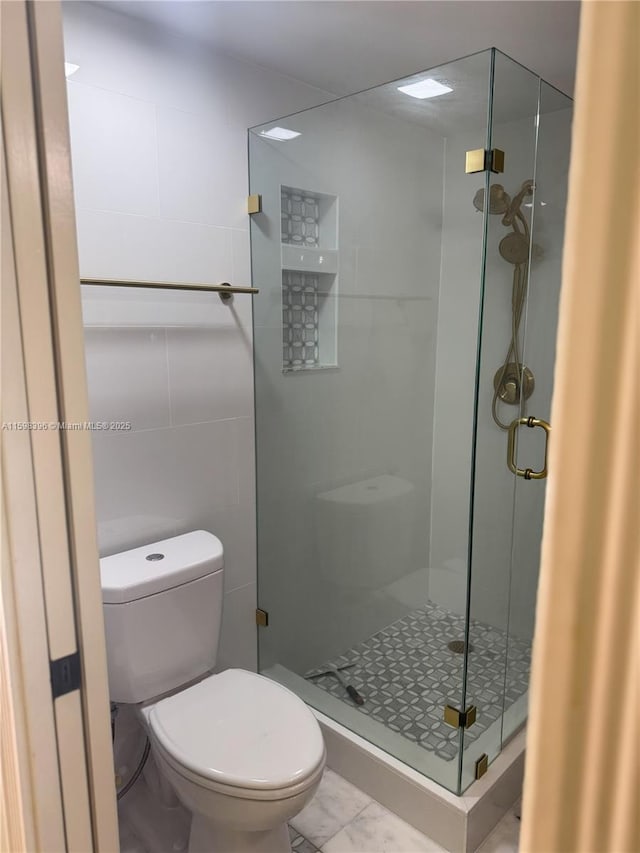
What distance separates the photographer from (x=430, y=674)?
2141 mm

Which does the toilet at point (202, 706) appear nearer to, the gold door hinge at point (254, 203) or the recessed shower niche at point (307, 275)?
the recessed shower niche at point (307, 275)

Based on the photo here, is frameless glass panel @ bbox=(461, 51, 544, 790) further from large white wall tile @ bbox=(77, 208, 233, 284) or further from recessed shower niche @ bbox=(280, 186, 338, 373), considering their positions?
large white wall tile @ bbox=(77, 208, 233, 284)

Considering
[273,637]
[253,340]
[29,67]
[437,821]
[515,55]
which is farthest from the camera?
[273,637]

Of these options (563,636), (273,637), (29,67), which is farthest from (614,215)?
(273,637)

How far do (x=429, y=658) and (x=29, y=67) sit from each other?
209 cm

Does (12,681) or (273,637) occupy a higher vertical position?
(12,681)

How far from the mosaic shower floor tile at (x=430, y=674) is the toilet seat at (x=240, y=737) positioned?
515 mm

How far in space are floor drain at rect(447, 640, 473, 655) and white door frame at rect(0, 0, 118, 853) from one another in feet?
4.18

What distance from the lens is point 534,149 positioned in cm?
183

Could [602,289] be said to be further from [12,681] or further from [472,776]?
[472,776]

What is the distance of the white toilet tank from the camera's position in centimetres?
169

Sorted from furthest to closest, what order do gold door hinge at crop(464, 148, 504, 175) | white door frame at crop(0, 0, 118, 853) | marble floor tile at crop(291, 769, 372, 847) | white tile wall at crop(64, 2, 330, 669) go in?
marble floor tile at crop(291, 769, 372, 847)
white tile wall at crop(64, 2, 330, 669)
gold door hinge at crop(464, 148, 504, 175)
white door frame at crop(0, 0, 118, 853)

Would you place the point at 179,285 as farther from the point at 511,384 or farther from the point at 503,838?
the point at 503,838

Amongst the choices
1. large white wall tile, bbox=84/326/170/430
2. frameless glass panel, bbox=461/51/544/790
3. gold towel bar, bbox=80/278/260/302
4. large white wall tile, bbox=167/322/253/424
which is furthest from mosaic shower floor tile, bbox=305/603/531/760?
gold towel bar, bbox=80/278/260/302
